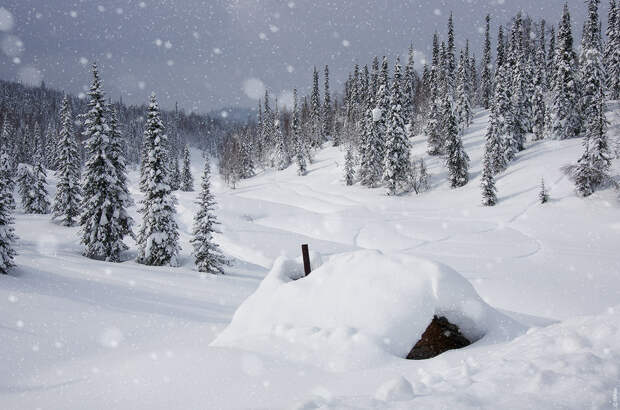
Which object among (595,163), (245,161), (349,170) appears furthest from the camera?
(245,161)

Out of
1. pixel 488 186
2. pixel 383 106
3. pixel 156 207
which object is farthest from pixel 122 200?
pixel 383 106

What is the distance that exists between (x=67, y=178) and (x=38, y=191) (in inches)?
471

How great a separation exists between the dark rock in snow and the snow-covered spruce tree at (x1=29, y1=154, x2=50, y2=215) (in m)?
50.8

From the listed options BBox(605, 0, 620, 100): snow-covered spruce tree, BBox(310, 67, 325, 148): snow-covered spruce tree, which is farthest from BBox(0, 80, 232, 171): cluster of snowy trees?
BBox(605, 0, 620, 100): snow-covered spruce tree

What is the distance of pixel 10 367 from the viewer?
24.2 feet

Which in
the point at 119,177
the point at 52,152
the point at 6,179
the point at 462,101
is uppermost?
the point at 462,101

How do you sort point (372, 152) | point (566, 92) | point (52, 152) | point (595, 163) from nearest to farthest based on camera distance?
1. point (595, 163)
2. point (566, 92)
3. point (372, 152)
4. point (52, 152)

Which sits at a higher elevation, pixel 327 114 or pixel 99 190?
pixel 327 114

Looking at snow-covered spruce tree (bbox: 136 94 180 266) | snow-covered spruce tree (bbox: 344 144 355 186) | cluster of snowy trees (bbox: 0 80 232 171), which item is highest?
cluster of snowy trees (bbox: 0 80 232 171)

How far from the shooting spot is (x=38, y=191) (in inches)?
1713

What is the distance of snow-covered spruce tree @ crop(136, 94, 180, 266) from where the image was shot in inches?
902

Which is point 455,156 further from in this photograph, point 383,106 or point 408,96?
point 408,96

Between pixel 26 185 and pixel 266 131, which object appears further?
pixel 266 131

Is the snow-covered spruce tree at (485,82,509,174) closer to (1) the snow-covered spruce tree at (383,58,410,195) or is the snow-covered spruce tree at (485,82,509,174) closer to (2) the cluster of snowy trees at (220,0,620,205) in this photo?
(2) the cluster of snowy trees at (220,0,620,205)
